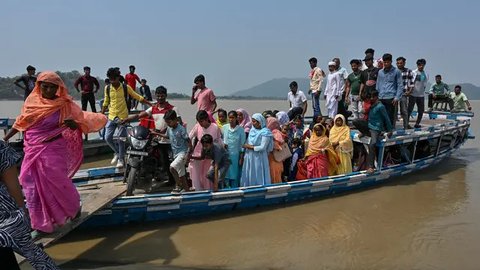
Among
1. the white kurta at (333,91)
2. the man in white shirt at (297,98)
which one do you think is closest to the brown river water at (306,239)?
the white kurta at (333,91)

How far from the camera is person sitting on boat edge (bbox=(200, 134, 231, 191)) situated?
5.61m

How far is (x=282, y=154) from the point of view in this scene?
6.57 m

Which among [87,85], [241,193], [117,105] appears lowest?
[241,193]

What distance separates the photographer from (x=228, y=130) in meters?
6.29

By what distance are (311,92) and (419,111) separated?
2.48 m

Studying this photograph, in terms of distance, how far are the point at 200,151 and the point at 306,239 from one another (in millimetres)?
1843

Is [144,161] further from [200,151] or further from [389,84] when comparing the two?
[389,84]

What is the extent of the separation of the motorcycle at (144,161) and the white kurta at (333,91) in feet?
14.0

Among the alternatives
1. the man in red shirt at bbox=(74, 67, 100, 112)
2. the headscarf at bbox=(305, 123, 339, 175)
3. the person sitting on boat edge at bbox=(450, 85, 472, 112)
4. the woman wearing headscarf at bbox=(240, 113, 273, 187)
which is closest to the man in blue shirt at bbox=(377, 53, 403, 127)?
the headscarf at bbox=(305, 123, 339, 175)

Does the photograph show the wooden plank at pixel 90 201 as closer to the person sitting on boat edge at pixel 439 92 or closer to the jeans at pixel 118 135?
the jeans at pixel 118 135

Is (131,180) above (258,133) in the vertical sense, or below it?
below

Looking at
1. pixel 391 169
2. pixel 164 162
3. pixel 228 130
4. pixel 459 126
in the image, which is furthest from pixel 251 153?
pixel 459 126

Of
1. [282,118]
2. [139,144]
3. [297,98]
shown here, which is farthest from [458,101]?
[139,144]

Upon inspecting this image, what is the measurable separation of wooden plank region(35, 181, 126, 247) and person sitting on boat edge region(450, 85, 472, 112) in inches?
434
